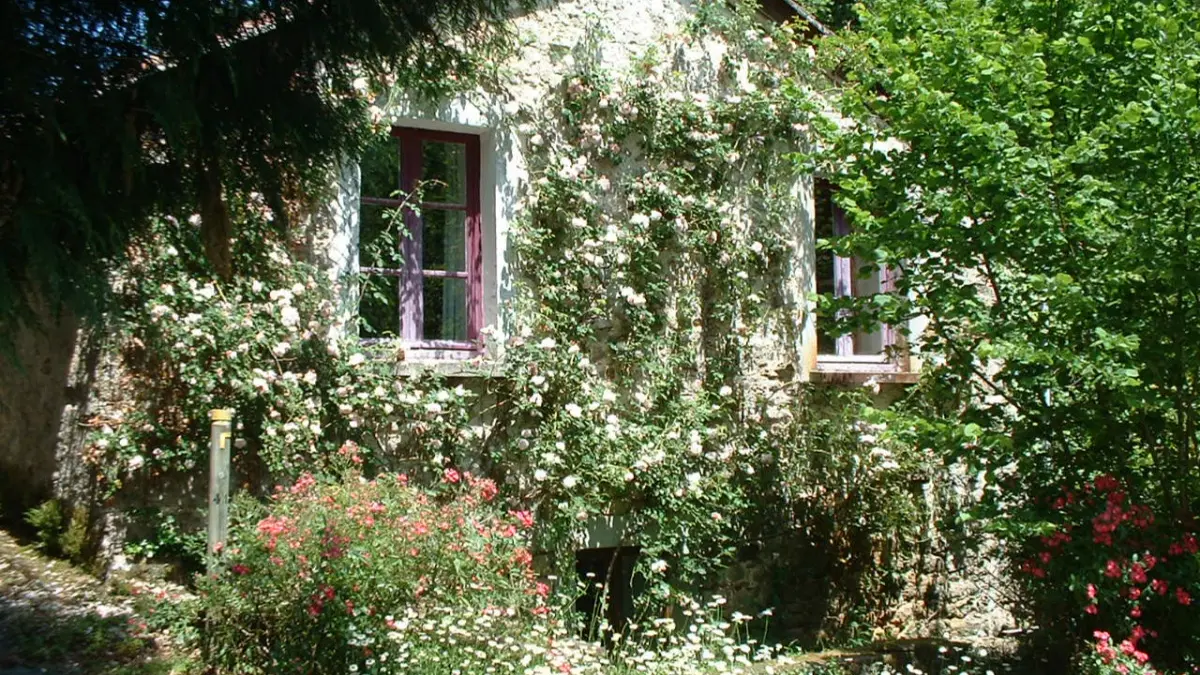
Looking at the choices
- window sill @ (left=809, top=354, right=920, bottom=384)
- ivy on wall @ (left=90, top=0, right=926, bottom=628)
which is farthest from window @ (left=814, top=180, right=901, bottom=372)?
ivy on wall @ (left=90, top=0, right=926, bottom=628)

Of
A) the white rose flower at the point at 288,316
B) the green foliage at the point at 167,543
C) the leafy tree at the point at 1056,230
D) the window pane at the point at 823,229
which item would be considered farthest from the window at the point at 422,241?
the window pane at the point at 823,229

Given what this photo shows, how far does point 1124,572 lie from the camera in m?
5.47

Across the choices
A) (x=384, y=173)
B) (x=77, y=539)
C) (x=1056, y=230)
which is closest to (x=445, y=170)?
(x=384, y=173)

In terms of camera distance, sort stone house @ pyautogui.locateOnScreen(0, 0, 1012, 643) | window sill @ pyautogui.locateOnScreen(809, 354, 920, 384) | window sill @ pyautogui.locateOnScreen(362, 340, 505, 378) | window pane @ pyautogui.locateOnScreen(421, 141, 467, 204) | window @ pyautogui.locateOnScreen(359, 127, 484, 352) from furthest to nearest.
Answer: window sill @ pyautogui.locateOnScreen(809, 354, 920, 384) → window pane @ pyautogui.locateOnScreen(421, 141, 467, 204) → window @ pyautogui.locateOnScreen(359, 127, 484, 352) → window sill @ pyautogui.locateOnScreen(362, 340, 505, 378) → stone house @ pyautogui.locateOnScreen(0, 0, 1012, 643)

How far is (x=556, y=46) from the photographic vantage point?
755 cm

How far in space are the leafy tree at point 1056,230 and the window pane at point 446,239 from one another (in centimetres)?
242

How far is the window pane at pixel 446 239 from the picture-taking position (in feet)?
23.6

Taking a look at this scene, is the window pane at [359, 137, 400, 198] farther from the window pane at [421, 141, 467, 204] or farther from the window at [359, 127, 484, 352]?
the window pane at [421, 141, 467, 204]

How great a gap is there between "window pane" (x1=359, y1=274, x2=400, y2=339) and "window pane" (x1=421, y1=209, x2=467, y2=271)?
0.32 m

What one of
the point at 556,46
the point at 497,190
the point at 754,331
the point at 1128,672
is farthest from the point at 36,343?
the point at 1128,672

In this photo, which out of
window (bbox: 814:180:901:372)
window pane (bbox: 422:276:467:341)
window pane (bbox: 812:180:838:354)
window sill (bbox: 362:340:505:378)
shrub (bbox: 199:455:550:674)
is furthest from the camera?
window pane (bbox: 812:180:838:354)

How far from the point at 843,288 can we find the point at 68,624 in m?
5.89

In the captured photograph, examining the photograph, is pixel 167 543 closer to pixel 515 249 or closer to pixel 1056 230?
pixel 515 249

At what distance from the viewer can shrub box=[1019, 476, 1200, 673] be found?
5.45 meters
